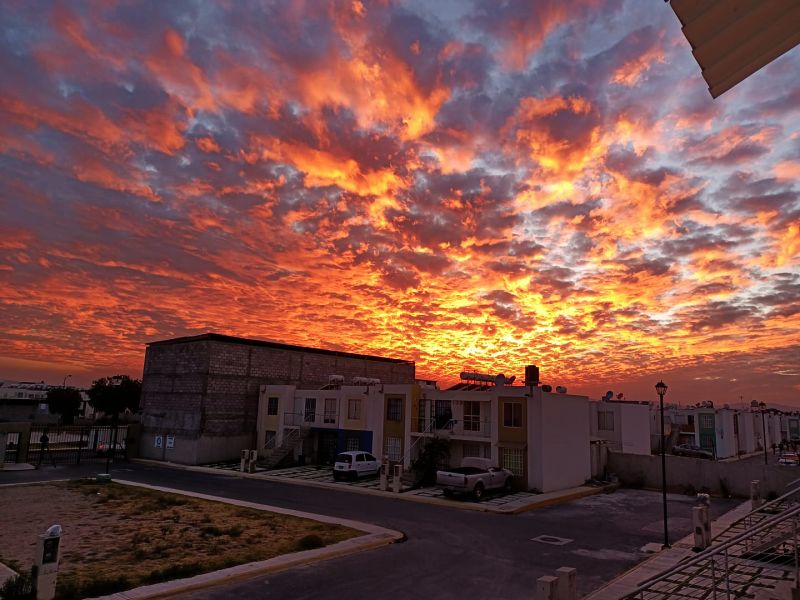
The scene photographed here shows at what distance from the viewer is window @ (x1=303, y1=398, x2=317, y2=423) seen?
50188 mm

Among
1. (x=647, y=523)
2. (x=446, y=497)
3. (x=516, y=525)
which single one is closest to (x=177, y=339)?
(x=446, y=497)

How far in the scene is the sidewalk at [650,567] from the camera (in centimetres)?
1499

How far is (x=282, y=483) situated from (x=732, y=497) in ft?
95.5

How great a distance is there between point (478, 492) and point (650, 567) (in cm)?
1413

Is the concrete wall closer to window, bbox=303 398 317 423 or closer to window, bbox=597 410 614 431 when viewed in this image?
window, bbox=597 410 614 431

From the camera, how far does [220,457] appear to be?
170 feet

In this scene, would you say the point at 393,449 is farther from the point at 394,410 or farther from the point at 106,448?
the point at 106,448

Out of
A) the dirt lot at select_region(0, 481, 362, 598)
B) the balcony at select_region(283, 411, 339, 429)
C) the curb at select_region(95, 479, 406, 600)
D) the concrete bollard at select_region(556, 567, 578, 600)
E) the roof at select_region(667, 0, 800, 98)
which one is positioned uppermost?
the roof at select_region(667, 0, 800, 98)

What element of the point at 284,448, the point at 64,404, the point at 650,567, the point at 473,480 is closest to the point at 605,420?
the point at 473,480

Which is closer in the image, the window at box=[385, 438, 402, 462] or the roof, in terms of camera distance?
the roof

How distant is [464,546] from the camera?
67.2 ft

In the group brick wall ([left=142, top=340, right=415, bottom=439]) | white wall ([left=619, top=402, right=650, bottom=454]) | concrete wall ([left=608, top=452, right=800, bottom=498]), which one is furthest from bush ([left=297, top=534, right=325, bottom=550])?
white wall ([left=619, top=402, right=650, bottom=454])

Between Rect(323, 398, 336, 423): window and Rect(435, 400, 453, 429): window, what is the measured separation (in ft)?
37.1

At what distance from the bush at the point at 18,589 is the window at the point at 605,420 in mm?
48668
